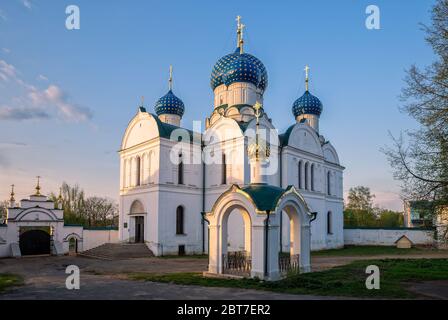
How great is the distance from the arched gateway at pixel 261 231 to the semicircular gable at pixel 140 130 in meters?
11.5

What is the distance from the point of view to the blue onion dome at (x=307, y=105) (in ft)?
103

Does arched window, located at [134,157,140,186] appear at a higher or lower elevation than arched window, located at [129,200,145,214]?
higher

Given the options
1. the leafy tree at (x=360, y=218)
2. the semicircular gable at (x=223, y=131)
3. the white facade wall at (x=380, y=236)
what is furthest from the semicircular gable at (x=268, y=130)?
the leafy tree at (x=360, y=218)

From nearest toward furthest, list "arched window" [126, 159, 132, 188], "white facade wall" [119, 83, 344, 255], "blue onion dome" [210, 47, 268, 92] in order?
"white facade wall" [119, 83, 344, 255] < "arched window" [126, 159, 132, 188] < "blue onion dome" [210, 47, 268, 92]

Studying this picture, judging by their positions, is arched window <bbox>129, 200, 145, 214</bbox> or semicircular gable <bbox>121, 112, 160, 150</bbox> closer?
semicircular gable <bbox>121, 112, 160, 150</bbox>

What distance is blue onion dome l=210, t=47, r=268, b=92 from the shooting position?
26891mm

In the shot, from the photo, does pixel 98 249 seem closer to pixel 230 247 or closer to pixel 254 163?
pixel 230 247

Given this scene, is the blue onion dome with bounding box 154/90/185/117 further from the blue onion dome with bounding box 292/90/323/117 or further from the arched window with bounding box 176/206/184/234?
the blue onion dome with bounding box 292/90/323/117


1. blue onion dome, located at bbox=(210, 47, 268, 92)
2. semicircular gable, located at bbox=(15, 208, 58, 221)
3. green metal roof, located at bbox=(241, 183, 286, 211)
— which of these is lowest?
semicircular gable, located at bbox=(15, 208, 58, 221)

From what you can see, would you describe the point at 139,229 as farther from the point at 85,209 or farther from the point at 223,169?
the point at 85,209

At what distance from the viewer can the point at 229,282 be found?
11422mm

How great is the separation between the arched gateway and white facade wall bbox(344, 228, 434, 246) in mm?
20977

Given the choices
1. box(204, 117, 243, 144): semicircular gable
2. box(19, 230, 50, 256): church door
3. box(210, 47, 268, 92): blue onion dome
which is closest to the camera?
box(19, 230, 50, 256): church door

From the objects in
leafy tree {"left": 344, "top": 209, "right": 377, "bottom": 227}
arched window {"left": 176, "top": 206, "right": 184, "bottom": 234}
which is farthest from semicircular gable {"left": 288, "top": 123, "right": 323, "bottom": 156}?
leafy tree {"left": 344, "top": 209, "right": 377, "bottom": 227}
